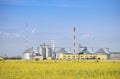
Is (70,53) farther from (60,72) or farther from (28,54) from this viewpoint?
(60,72)

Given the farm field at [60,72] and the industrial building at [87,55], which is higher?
the industrial building at [87,55]

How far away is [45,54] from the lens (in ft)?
439

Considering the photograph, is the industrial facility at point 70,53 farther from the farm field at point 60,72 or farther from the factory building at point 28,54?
the farm field at point 60,72

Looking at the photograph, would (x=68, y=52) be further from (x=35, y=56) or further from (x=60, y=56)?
(x=35, y=56)

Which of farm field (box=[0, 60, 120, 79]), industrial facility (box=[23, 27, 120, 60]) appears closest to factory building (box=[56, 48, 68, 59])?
industrial facility (box=[23, 27, 120, 60])

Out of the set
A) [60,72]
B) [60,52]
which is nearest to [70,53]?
[60,52]

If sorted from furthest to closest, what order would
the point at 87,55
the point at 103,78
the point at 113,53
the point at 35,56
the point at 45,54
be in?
the point at 113,53 → the point at 45,54 → the point at 87,55 → the point at 35,56 → the point at 103,78

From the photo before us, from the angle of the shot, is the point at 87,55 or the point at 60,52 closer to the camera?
the point at 87,55

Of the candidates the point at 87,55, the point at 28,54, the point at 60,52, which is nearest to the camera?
the point at 28,54

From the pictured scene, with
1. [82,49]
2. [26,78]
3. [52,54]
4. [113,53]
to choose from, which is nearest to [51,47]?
[52,54]

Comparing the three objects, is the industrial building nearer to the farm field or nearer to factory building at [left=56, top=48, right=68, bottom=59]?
factory building at [left=56, top=48, right=68, bottom=59]

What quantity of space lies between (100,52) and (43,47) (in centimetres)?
2472

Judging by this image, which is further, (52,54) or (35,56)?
(52,54)

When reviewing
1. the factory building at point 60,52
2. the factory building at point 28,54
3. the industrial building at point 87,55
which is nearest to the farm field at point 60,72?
the factory building at point 28,54
